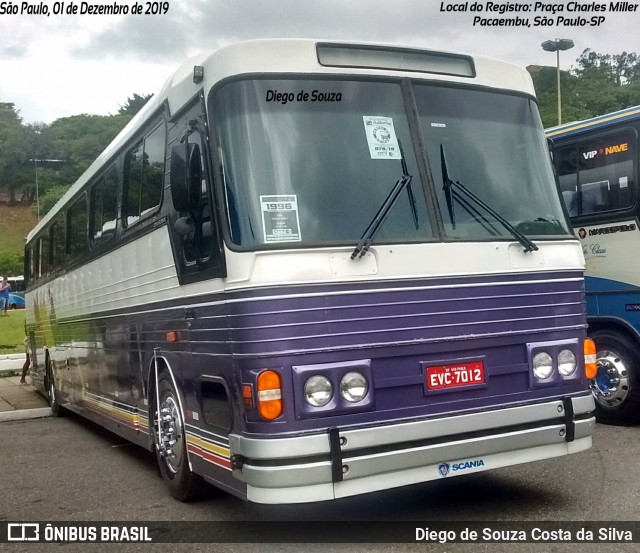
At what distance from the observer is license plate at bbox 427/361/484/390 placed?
535 centimetres

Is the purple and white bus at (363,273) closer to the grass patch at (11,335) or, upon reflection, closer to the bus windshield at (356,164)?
the bus windshield at (356,164)

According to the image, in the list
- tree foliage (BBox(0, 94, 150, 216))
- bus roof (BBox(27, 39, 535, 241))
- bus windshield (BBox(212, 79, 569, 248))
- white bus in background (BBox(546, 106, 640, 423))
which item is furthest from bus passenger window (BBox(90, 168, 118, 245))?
tree foliage (BBox(0, 94, 150, 216))

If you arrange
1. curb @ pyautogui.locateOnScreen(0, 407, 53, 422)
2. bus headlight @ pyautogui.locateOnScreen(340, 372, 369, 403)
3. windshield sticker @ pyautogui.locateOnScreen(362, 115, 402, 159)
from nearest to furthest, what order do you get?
1. bus headlight @ pyautogui.locateOnScreen(340, 372, 369, 403)
2. windshield sticker @ pyautogui.locateOnScreen(362, 115, 402, 159)
3. curb @ pyautogui.locateOnScreen(0, 407, 53, 422)

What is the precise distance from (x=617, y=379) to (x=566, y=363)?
140 inches

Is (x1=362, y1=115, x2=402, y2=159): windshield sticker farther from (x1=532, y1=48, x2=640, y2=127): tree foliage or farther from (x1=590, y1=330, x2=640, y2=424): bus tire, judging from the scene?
(x1=532, y1=48, x2=640, y2=127): tree foliage

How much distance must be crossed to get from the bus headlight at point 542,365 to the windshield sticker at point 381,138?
63.6 inches

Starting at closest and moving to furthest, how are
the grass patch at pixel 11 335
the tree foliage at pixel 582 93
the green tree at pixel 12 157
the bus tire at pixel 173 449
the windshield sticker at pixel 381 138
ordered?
the windshield sticker at pixel 381 138, the bus tire at pixel 173 449, the grass patch at pixel 11 335, the tree foliage at pixel 582 93, the green tree at pixel 12 157

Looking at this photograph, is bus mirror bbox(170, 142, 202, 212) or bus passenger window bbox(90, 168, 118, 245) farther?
bus passenger window bbox(90, 168, 118, 245)

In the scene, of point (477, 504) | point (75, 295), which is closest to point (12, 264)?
point (75, 295)

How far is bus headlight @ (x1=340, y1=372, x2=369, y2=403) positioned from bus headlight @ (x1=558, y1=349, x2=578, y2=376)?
1.51 m

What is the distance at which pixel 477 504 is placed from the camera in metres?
6.24

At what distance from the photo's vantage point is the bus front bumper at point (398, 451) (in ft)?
16.2

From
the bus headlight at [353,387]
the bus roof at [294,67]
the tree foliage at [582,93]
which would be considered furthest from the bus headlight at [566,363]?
the tree foliage at [582,93]

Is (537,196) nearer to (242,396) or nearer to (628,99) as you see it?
(242,396)
